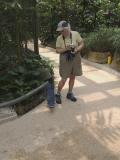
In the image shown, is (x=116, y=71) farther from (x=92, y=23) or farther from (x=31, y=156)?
(x=31, y=156)

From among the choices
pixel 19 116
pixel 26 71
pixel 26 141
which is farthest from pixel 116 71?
pixel 26 141

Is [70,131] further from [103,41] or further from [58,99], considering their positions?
[103,41]

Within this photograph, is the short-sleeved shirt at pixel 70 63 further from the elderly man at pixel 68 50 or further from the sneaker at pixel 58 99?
the sneaker at pixel 58 99

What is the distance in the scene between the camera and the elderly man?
6.62 meters

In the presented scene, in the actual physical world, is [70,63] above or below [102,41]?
above

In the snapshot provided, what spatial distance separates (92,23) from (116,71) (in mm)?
3640

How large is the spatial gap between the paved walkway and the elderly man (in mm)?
496

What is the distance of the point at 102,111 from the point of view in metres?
6.47

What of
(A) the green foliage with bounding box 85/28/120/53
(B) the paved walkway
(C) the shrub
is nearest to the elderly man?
(B) the paved walkway

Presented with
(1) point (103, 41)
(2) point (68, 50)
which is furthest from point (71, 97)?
(1) point (103, 41)

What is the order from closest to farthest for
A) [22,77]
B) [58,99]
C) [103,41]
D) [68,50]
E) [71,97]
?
[68,50]
[58,99]
[71,97]
[22,77]
[103,41]

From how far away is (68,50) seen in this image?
21.8 ft

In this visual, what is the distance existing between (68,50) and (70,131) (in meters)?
1.56

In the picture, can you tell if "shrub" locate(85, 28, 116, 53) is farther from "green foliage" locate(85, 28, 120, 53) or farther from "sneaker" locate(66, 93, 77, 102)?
"sneaker" locate(66, 93, 77, 102)
